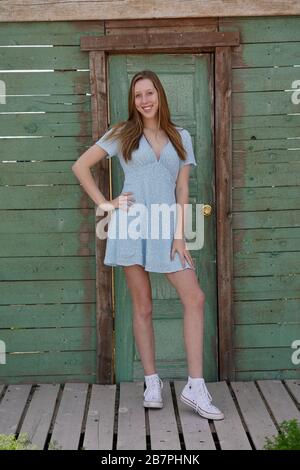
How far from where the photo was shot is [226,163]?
4.91 m

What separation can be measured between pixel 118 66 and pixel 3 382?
7.09 feet

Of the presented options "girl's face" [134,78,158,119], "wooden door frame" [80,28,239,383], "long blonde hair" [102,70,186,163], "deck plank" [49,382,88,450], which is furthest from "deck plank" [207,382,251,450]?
"girl's face" [134,78,158,119]

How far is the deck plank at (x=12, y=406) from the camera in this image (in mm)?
4352

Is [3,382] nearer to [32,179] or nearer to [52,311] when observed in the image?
[52,311]

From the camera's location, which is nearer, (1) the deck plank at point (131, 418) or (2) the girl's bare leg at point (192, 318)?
(1) the deck plank at point (131, 418)

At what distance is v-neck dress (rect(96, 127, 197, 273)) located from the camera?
14.5 ft

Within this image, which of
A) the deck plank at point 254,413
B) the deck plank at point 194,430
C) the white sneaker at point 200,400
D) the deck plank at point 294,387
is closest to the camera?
the deck plank at point 194,430

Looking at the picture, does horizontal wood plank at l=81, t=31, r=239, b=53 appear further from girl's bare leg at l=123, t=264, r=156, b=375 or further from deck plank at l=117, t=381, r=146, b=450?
deck plank at l=117, t=381, r=146, b=450

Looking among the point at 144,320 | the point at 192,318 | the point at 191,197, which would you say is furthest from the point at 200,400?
the point at 191,197

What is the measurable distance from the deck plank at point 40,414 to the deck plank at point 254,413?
111 centimetres

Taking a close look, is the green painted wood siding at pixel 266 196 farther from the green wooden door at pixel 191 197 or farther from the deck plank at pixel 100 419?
the deck plank at pixel 100 419

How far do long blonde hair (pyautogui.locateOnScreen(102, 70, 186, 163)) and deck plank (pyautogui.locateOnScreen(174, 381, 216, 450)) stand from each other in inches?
57.3

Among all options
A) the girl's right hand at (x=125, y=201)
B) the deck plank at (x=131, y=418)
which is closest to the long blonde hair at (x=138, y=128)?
the girl's right hand at (x=125, y=201)

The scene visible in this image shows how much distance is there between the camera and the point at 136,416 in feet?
14.6
